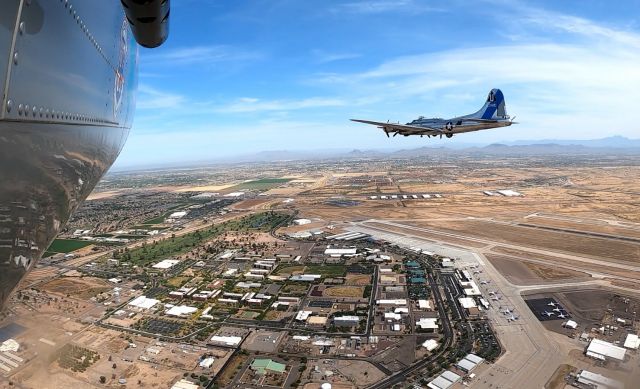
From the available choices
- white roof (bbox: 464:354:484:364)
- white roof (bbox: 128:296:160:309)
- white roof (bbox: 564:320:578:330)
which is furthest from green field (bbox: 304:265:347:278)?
white roof (bbox: 564:320:578:330)

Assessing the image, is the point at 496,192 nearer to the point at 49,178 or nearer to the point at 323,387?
the point at 323,387

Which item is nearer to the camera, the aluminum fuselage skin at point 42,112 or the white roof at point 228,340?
the aluminum fuselage skin at point 42,112

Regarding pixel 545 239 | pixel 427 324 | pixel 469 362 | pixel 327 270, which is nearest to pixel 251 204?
pixel 327 270

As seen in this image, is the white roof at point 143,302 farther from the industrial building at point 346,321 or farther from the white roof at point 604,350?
the white roof at point 604,350

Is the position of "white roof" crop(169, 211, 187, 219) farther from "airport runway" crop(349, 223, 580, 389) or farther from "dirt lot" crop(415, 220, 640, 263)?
"airport runway" crop(349, 223, 580, 389)

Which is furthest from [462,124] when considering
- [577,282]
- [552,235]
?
[552,235]

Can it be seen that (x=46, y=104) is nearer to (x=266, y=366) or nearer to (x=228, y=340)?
(x=266, y=366)

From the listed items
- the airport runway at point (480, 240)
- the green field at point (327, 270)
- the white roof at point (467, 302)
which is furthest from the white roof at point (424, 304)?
the airport runway at point (480, 240)
